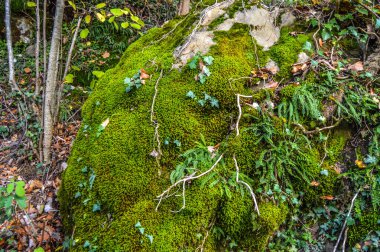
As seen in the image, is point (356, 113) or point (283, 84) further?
point (283, 84)

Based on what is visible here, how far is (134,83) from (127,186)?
1.25m

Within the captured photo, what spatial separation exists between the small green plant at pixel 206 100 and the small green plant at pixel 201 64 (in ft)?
0.59

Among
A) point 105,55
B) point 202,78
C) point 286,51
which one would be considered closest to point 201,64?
point 202,78

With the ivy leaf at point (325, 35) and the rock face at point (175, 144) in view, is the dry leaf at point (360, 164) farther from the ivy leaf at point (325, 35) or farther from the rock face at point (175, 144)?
the ivy leaf at point (325, 35)

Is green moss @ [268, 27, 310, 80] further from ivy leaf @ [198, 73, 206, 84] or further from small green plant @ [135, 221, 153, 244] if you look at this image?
small green plant @ [135, 221, 153, 244]

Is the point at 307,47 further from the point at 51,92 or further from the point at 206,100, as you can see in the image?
the point at 51,92

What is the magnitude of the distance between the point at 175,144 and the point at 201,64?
1.03 m

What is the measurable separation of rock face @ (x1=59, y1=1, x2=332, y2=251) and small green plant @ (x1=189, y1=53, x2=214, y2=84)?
24mm

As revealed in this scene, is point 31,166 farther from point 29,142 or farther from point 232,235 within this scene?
point 232,235

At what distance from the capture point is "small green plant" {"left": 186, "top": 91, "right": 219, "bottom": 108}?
302cm

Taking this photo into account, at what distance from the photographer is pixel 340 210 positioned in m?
2.70

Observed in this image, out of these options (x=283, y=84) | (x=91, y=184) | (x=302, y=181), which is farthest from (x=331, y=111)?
(x=91, y=184)

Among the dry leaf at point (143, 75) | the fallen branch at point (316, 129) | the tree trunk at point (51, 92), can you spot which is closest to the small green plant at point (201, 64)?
the dry leaf at point (143, 75)

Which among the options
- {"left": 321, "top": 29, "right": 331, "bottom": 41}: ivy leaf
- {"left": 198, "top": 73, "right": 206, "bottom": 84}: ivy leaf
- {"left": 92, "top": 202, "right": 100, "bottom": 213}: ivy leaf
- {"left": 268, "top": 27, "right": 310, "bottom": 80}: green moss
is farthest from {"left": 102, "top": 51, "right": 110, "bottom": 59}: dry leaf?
{"left": 321, "top": 29, "right": 331, "bottom": 41}: ivy leaf
